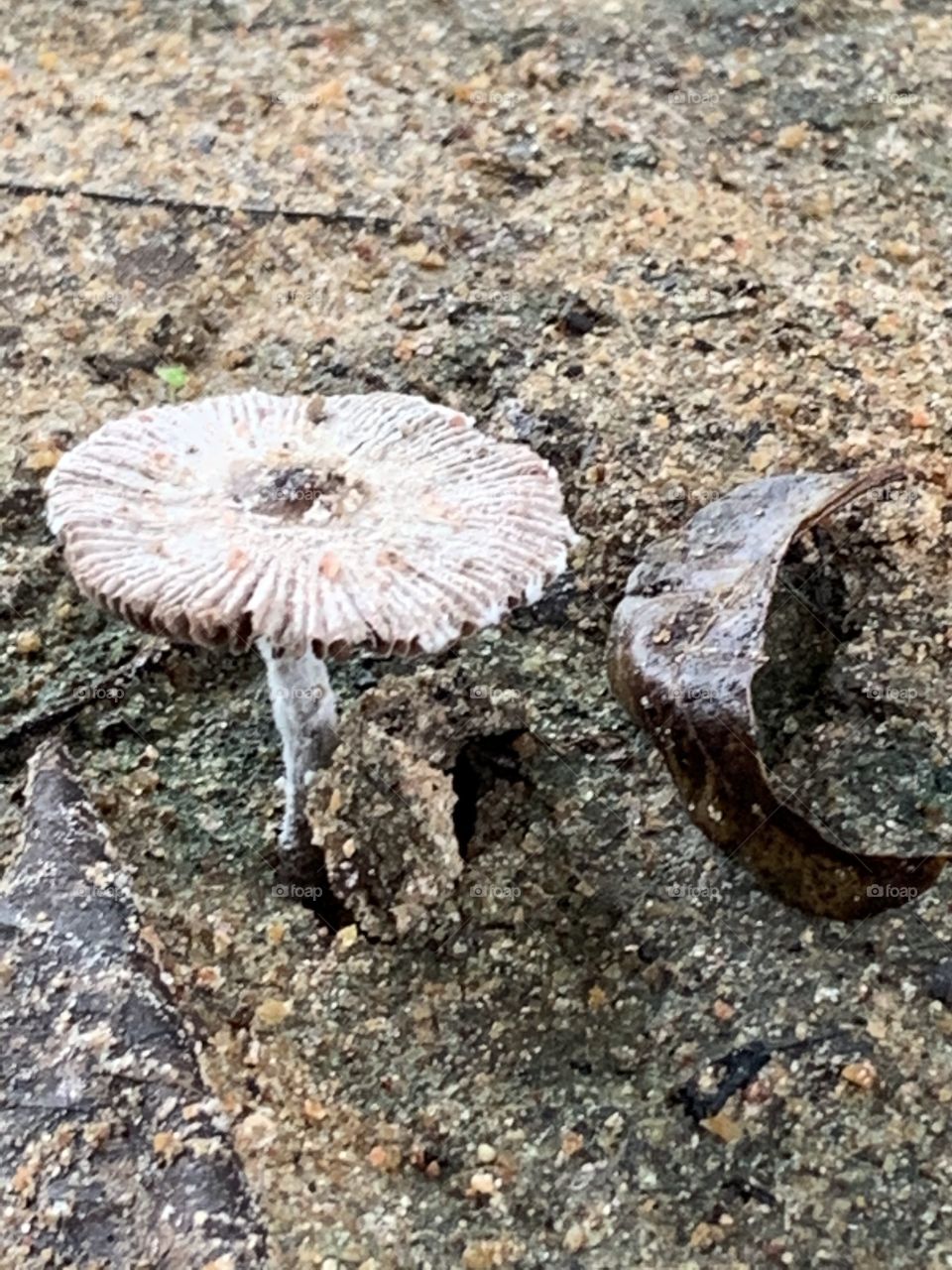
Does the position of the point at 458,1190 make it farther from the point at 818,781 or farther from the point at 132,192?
the point at 132,192

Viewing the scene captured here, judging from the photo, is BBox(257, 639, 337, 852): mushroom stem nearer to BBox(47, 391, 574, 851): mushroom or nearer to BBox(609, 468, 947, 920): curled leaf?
BBox(47, 391, 574, 851): mushroom

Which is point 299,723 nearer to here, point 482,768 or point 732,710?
point 482,768

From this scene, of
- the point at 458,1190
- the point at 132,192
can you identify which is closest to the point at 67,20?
the point at 132,192

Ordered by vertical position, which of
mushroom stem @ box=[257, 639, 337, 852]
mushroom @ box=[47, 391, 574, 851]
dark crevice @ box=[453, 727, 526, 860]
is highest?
mushroom @ box=[47, 391, 574, 851]

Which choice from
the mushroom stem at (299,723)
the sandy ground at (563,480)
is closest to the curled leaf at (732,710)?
the sandy ground at (563,480)

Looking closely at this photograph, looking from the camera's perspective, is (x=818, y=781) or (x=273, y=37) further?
(x=273, y=37)

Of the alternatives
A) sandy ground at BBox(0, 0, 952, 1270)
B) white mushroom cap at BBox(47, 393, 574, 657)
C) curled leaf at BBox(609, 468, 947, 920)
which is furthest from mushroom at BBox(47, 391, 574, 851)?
sandy ground at BBox(0, 0, 952, 1270)

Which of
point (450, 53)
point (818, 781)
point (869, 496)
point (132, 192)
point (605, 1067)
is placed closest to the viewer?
point (605, 1067)
